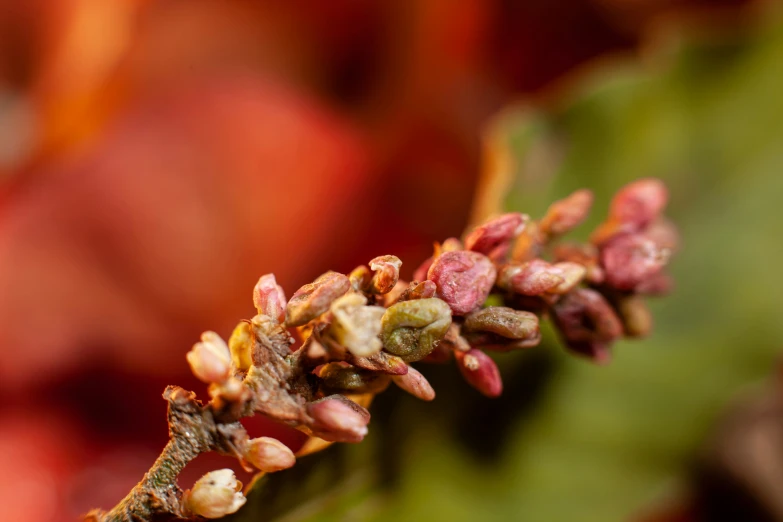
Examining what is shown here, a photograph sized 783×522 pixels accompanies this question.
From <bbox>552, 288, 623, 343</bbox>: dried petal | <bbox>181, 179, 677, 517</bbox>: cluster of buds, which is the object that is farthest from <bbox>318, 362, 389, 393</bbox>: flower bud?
<bbox>552, 288, 623, 343</bbox>: dried petal

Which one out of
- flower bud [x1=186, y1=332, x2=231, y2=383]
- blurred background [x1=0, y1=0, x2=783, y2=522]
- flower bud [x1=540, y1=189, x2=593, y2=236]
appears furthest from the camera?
blurred background [x1=0, y1=0, x2=783, y2=522]

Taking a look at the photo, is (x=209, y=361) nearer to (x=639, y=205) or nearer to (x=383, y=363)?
(x=383, y=363)

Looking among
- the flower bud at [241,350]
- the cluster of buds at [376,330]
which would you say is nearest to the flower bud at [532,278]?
the cluster of buds at [376,330]

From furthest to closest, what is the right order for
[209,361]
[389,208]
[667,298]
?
[389,208] < [667,298] < [209,361]

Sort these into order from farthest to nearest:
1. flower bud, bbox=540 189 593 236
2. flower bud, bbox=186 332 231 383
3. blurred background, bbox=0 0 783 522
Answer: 1. blurred background, bbox=0 0 783 522
2. flower bud, bbox=540 189 593 236
3. flower bud, bbox=186 332 231 383

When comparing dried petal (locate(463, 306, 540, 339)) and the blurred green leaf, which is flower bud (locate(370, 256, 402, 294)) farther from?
the blurred green leaf

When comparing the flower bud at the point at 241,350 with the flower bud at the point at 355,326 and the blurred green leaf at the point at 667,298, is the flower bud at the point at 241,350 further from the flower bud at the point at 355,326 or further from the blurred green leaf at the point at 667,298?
the blurred green leaf at the point at 667,298

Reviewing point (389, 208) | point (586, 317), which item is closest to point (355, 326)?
point (586, 317)
